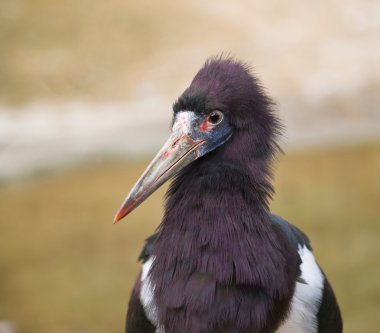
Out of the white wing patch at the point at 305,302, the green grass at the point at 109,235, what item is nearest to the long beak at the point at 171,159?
the white wing patch at the point at 305,302

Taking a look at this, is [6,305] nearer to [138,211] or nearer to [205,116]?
[138,211]

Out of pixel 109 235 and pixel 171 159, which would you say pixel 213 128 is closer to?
pixel 171 159

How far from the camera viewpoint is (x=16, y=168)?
6949mm

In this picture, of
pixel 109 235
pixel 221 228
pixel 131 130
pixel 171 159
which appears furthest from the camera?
pixel 131 130

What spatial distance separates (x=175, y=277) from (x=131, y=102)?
14.8 ft

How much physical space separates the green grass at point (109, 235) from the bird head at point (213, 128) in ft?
7.38

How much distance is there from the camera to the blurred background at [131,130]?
568 cm

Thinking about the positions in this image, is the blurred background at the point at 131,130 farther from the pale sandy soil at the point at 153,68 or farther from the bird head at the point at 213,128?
the bird head at the point at 213,128

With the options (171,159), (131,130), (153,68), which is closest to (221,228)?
(171,159)

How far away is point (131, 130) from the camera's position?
23.6ft

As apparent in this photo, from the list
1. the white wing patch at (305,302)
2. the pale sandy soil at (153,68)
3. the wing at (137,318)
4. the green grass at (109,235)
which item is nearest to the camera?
the white wing patch at (305,302)

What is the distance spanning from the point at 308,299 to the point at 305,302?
21 mm

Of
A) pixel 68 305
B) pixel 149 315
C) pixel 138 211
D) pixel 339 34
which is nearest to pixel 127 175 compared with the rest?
pixel 138 211

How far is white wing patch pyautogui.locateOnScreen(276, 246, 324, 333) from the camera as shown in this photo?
333 cm
